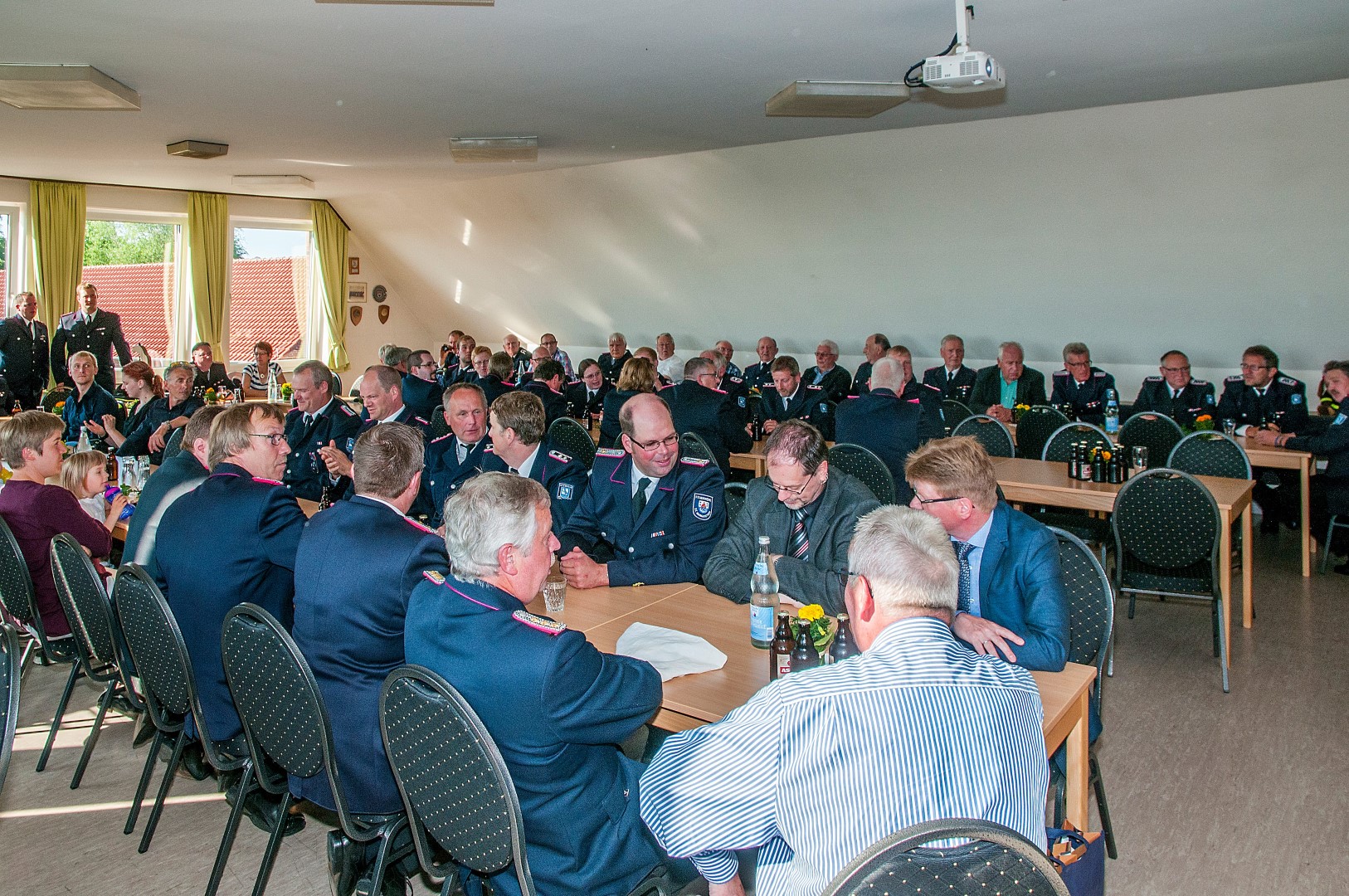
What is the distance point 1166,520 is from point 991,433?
203cm

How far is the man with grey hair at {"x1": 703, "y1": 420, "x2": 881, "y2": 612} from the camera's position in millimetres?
3121

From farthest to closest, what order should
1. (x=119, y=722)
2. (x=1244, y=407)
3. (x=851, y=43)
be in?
1. (x=1244, y=407)
2. (x=851, y=43)
3. (x=119, y=722)

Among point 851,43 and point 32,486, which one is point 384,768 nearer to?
point 32,486

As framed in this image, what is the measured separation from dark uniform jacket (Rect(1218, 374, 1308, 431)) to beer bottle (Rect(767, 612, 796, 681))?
6223 millimetres

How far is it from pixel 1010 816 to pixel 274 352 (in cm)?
1583

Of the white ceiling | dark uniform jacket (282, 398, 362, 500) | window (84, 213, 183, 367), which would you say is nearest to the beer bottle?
dark uniform jacket (282, 398, 362, 500)

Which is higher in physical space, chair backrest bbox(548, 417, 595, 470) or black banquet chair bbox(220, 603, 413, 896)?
chair backrest bbox(548, 417, 595, 470)

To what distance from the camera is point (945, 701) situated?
146cm

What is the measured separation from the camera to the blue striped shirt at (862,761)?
1.42 metres

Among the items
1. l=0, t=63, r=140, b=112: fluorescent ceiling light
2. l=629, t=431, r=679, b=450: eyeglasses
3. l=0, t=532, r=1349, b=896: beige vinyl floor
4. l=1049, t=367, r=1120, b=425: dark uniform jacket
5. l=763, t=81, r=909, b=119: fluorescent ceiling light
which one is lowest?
l=0, t=532, r=1349, b=896: beige vinyl floor

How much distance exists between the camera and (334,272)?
15.6 meters

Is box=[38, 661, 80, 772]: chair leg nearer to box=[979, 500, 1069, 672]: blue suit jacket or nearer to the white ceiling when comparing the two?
box=[979, 500, 1069, 672]: blue suit jacket

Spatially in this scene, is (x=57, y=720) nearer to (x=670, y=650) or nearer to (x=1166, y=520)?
(x=670, y=650)

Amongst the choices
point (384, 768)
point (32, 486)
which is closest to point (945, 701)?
point (384, 768)
